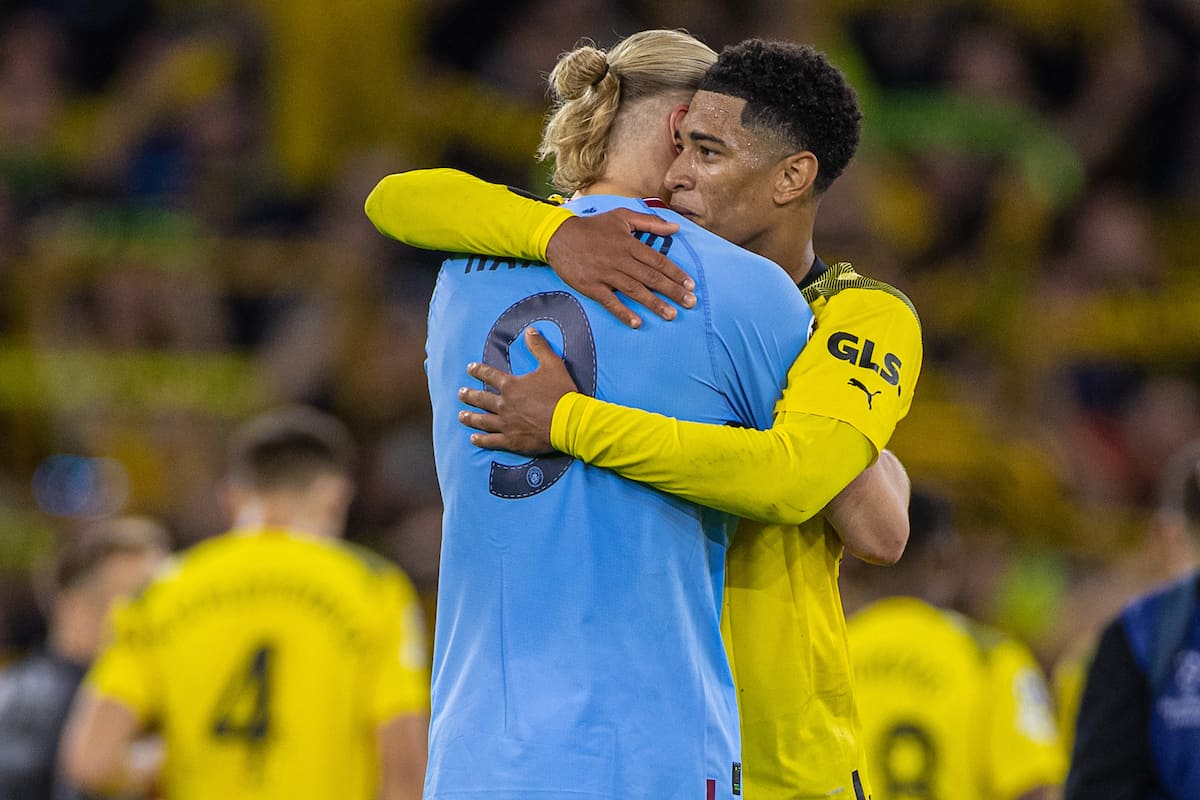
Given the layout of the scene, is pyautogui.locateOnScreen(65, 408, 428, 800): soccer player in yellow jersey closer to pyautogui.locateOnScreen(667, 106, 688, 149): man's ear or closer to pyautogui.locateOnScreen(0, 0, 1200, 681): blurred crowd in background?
pyautogui.locateOnScreen(667, 106, 688, 149): man's ear

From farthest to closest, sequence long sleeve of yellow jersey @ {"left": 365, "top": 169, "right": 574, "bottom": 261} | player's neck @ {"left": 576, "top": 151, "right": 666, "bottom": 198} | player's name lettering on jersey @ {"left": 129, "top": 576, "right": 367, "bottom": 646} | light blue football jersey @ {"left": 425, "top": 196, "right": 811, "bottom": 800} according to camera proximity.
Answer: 1. player's name lettering on jersey @ {"left": 129, "top": 576, "right": 367, "bottom": 646}
2. player's neck @ {"left": 576, "top": 151, "right": 666, "bottom": 198}
3. long sleeve of yellow jersey @ {"left": 365, "top": 169, "right": 574, "bottom": 261}
4. light blue football jersey @ {"left": 425, "top": 196, "right": 811, "bottom": 800}

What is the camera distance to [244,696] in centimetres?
527

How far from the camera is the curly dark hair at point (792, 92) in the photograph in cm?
311

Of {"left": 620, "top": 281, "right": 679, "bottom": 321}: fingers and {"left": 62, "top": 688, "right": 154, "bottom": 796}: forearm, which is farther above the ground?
{"left": 620, "top": 281, "right": 679, "bottom": 321}: fingers

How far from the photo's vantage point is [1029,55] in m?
12.6

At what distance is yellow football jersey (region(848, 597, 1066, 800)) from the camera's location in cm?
544

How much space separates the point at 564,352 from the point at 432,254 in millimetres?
8380

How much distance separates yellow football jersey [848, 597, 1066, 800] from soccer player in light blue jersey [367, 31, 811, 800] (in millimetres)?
2686

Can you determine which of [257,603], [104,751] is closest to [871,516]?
[257,603]

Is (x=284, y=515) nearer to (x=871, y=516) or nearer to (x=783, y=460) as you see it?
(x=871, y=516)

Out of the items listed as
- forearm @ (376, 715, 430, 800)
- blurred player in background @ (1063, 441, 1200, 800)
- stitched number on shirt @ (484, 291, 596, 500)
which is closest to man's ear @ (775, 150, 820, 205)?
stitched number on shirt @ (484, 291, 596, 500)

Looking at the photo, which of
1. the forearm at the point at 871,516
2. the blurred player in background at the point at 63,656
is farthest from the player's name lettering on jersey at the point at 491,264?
the blurred player in background at the point at 63,656

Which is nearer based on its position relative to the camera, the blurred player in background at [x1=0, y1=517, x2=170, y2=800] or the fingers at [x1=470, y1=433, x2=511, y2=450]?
the fingers at [x1=470, y1=433, x2=511, y2=450]

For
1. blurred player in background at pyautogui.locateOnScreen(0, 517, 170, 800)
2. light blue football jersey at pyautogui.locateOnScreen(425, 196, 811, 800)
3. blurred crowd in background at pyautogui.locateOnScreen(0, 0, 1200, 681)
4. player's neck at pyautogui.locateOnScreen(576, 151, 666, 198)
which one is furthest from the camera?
blurred crowd in background at pyautogui.locateOnScreen(0, 0, 1200, 681)
